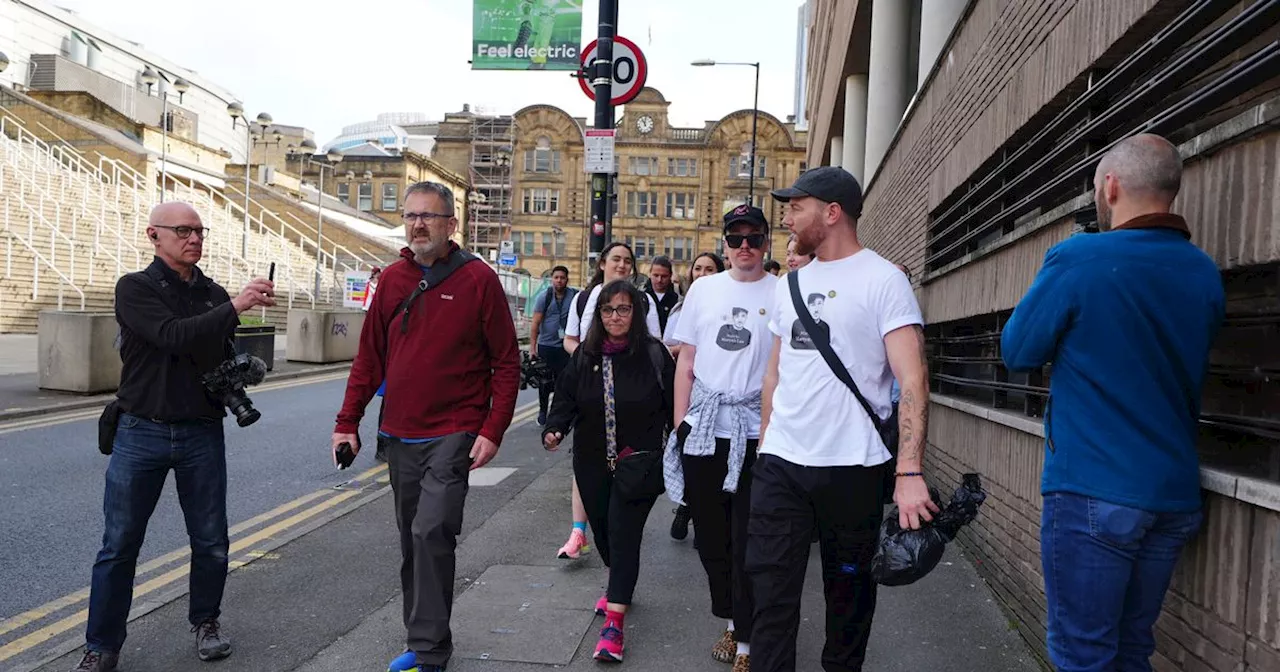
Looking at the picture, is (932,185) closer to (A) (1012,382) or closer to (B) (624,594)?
(A) (1012,382)

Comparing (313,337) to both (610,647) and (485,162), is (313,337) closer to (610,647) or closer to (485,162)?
(610,647)

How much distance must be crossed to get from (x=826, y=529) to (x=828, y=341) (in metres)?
0.68

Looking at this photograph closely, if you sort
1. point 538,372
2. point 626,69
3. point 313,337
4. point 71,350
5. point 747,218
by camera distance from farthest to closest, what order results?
1. point 313,337
2. point 71,350
3. point 626,69
4. point 538,372
5. point 747,218

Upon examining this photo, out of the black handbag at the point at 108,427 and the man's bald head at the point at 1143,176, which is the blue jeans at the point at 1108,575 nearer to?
the man's bald head at the point at 1143,176

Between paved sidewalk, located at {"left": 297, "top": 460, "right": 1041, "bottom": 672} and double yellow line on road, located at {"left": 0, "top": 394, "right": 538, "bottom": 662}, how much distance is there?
133cm

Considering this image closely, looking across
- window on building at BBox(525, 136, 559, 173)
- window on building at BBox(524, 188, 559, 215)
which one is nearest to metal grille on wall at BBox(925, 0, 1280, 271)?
window on building at BBox(524, 188, 559, 215)

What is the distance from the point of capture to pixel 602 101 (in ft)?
38.3

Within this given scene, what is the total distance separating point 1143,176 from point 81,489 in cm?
786

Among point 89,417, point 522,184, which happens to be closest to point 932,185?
point 89,417

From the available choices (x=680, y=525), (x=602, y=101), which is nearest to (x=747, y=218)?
(x=680, y=525)

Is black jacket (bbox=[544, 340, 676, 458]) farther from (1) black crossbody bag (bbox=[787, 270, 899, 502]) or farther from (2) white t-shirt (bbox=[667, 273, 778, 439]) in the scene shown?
(1) black crossbody bag (bbox=[787, 270, 899, 502])

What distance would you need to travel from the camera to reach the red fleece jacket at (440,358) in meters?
4.27

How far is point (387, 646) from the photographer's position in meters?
4.58

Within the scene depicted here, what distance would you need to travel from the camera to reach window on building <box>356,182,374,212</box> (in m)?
80.7
